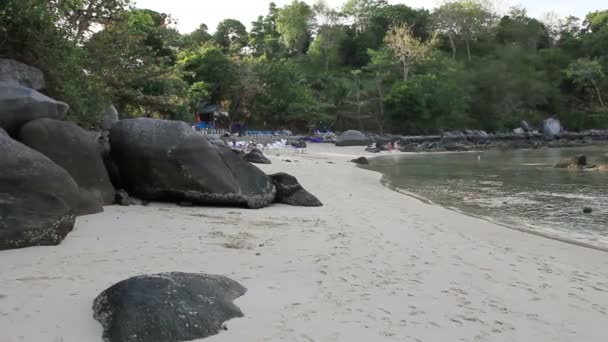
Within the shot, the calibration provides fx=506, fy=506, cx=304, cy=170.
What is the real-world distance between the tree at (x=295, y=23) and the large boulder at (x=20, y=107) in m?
65.3

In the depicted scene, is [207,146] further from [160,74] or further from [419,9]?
[419,9]

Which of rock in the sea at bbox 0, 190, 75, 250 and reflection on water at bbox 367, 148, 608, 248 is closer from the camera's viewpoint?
rock in the sea at bbox 0, 190, 75, 250

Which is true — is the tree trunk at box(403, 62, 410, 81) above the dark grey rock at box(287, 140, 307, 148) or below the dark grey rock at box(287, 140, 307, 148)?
above

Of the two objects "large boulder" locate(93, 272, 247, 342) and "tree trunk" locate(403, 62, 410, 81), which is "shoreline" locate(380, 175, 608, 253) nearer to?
"large boulder" locate(93, 272, 247, 342)

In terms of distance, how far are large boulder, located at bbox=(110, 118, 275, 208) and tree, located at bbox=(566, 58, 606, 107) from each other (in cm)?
6344

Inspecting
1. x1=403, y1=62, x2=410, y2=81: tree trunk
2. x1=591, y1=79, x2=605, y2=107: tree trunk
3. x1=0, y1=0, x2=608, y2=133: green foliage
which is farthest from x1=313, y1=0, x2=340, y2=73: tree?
x1=591, y1=79, x2=605, y2=107: tree trunk

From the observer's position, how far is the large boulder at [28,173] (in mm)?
5988

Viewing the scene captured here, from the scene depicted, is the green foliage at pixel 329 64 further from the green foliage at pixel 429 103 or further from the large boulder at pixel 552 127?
the large boulder at pixel 552 127

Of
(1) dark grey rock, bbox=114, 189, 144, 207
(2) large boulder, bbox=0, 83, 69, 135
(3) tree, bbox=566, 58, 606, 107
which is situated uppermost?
(3) tree, bbox=566, 58, 606, 107

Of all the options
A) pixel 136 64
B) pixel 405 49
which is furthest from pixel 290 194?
pixel 405 49

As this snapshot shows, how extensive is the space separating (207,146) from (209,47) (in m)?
32.7

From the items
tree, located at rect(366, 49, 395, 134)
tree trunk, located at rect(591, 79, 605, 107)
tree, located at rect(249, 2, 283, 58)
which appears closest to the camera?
tree, located at rect(366, 49, 395, 134)

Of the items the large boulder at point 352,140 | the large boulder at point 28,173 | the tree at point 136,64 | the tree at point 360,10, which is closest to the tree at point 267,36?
the tree at point 360,10

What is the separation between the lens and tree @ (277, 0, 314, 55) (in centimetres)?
7088
